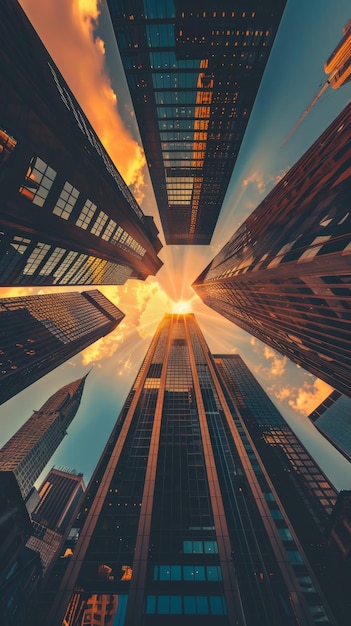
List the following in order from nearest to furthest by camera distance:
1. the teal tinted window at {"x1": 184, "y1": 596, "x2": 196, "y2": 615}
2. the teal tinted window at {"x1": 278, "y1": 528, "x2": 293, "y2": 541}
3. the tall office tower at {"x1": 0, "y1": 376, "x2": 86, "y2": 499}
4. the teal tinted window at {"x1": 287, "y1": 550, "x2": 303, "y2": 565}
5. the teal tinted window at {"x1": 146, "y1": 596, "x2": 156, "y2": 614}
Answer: the teal tinted window at {"x1": 146, "y1": 596, "x2": 156, "y2": 614}, the teal tinted window at {"x1": 184, "y1": 596, "x2": 196, "y2": 615}, the teal tinted window at {"x1": 287, "y1": 550, "x2": 303, "y2": 565}, the teal tinted window at {"x1": 278, "y1": 528, "x2": 293, "y2": 541}, the tall office tower at {"x1": 0, "y1": 376, "x2": 86, "y2": 499}

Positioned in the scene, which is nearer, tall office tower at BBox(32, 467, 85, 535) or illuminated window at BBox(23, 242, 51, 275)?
illuminated window at BBox(23, 242, 51, 275)

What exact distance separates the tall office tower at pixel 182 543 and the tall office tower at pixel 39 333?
4726 centimetres

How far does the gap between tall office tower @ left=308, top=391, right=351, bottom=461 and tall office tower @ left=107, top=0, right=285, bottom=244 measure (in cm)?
10577

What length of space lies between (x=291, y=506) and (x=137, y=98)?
110 meters

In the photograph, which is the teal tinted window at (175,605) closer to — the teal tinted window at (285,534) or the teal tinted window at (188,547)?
the teal tinted window at (188,547)

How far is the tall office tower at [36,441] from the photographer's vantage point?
13888 centimetres

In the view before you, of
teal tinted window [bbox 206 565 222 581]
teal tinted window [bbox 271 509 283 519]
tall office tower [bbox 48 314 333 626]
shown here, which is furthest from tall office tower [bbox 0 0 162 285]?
teal tinted window [bbox 271 509 283 519]

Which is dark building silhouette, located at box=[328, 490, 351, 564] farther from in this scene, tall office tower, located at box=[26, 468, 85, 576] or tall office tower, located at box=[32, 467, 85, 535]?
tall office tower, located at box=[32, 467, 85, 535]

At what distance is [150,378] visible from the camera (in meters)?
87.6

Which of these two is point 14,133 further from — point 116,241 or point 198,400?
point 198,400

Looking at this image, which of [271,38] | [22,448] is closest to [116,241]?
[271,38]

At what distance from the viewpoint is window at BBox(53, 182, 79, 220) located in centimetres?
3362

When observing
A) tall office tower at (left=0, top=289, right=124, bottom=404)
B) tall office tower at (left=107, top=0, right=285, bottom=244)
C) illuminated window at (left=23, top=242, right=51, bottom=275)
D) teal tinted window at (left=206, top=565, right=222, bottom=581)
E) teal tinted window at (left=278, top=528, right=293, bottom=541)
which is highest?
tall office tower at (left=0, top=289, right=124, bottom=404)

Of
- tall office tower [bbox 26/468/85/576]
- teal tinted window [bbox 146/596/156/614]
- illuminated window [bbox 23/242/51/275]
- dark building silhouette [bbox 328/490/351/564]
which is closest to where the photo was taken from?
teal tinted window [bbox 146/596/156/614]
